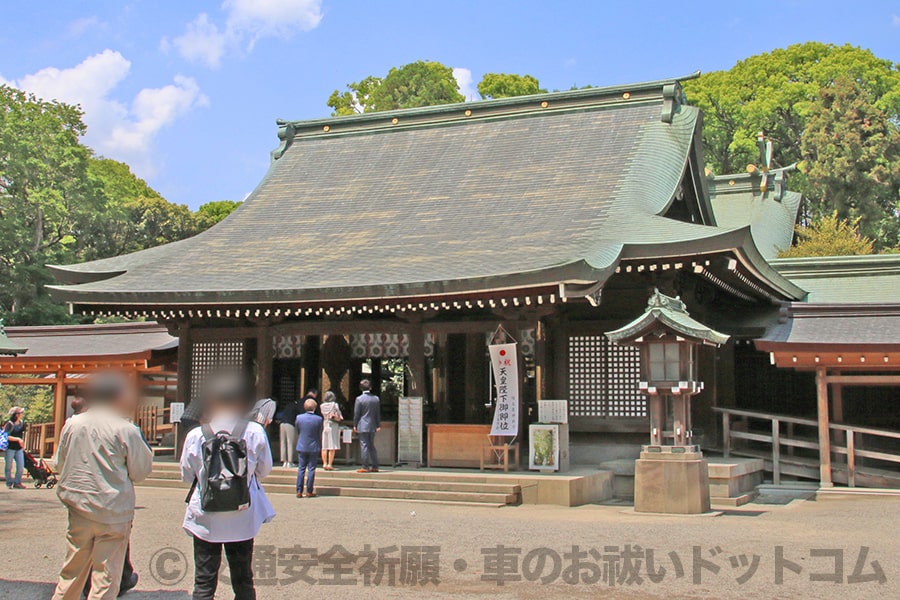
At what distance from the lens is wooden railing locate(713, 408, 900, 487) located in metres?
13.9

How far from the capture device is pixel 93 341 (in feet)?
64.2

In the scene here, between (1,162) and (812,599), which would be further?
(1,162)

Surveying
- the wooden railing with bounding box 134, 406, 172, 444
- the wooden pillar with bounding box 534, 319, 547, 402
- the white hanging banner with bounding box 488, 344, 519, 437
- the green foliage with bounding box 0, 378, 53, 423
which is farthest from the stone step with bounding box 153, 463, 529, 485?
the green foliage with bounding box 0, 378, 53, 423

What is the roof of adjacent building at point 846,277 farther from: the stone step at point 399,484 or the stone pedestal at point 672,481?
the stone step at point 399,484

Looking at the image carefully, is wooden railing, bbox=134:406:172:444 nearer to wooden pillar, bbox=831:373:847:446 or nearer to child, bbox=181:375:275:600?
wooden pillar, bbox=831:373:847:446

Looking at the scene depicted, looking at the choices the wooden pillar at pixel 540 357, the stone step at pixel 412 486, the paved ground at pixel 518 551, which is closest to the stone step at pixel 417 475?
the stone step at pixel 412 486

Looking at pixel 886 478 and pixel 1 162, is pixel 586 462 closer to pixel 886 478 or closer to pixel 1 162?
pixel 886 478

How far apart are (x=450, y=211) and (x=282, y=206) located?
14.2 feet

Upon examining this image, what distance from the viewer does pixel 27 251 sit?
32531mm

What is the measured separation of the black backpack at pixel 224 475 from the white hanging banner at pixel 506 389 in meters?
9.17

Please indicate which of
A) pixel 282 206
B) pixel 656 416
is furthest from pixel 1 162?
pixel 656 416

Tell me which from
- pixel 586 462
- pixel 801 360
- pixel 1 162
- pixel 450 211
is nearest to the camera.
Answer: pixel 801 360

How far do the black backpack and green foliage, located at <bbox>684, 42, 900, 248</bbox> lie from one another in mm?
30698

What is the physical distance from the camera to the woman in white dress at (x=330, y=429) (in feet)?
46.7
